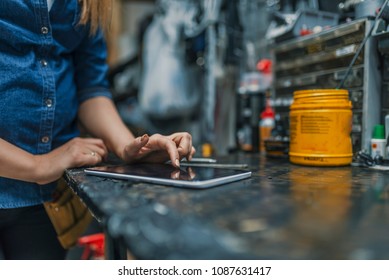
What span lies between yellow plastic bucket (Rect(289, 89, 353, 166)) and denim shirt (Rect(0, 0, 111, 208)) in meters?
0.51

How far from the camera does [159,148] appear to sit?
57cm

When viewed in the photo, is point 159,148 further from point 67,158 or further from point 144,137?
point 67,158

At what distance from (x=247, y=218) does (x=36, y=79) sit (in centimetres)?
48

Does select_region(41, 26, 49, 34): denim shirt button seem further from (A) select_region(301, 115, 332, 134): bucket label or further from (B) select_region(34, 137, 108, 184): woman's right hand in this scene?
(A) select_region(301, 115, 332, 134): bucket label

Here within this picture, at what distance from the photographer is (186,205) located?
0.33m

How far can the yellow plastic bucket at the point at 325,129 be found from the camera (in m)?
0.64

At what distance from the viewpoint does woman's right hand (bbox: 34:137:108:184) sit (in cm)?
54

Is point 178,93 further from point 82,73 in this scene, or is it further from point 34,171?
point 34,171

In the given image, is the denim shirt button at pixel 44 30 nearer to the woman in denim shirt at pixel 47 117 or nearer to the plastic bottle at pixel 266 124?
the woman in denim shirt at pixel 47 117

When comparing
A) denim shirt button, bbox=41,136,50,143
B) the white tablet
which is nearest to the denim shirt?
denim shirt button, bbox=41,136,50,143

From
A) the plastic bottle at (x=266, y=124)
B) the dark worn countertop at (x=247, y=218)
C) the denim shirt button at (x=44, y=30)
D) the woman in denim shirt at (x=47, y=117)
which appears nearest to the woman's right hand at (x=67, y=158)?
the woman in denim shirt at (x=47, y=117)

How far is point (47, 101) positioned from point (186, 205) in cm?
41

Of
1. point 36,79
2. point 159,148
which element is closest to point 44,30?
point 36,79
